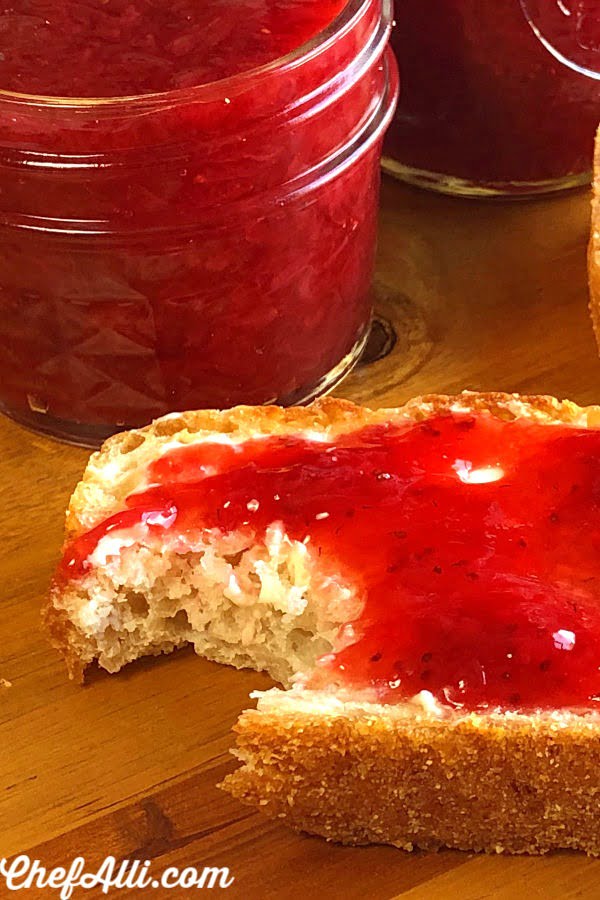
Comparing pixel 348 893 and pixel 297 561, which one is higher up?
pixel 297 561

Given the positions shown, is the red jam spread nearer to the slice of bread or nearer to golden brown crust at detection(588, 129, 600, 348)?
the slice of bread

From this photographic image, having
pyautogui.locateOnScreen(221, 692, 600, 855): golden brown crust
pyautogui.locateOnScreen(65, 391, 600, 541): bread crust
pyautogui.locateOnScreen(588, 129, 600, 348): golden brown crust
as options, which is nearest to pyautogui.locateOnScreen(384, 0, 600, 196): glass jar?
pyautogui.locateOnScreen(588, 129, 600, 348): golden brown crust

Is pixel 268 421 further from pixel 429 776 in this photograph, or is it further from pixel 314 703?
pixel 429 776

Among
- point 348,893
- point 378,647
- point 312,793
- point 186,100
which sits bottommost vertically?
point 348,893

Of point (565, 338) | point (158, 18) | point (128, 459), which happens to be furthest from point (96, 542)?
point (565, 338)

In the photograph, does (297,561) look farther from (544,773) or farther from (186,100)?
(186,100)

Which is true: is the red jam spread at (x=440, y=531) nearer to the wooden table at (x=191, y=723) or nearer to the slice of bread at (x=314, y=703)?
the slice of bread at (x=314, y=703)
